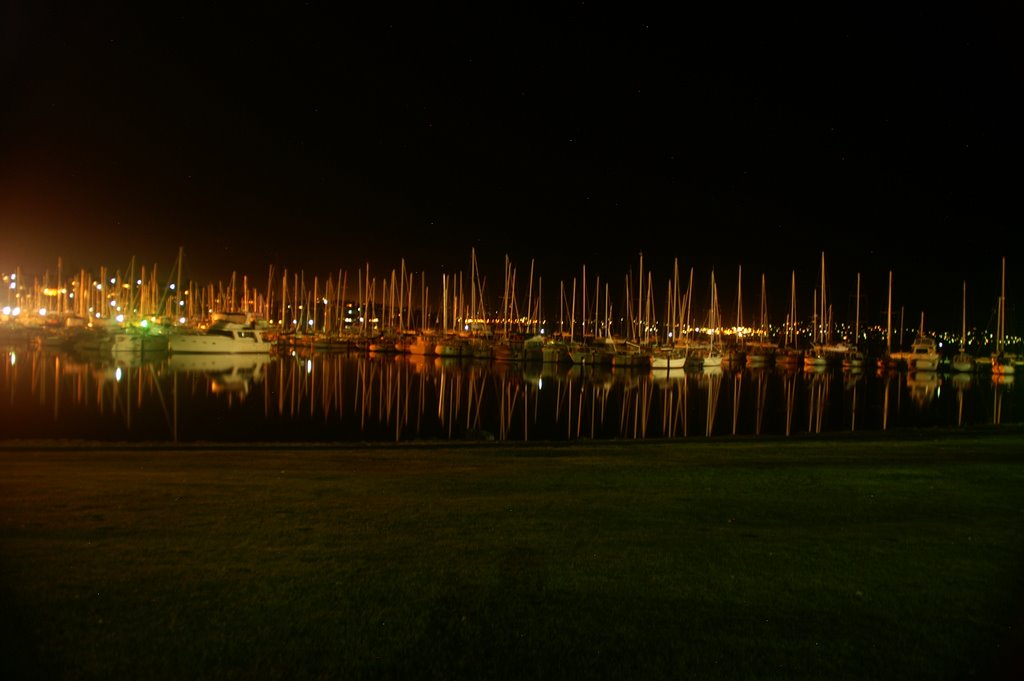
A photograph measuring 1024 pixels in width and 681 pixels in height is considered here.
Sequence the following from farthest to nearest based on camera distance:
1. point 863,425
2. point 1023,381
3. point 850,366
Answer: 1. point 850,366
2. point 1023,381
3. point 863,425

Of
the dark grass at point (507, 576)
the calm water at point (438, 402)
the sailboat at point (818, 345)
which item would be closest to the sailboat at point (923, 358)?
the sailboat at point (818, 345)

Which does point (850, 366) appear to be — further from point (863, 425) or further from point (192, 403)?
point (192, 403)

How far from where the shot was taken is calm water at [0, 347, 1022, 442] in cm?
3206

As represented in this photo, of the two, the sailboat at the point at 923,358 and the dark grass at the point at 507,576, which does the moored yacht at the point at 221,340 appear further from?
the dark grass at the point at 507,576

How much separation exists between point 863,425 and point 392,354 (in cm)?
6747

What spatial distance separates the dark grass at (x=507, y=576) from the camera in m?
6.12

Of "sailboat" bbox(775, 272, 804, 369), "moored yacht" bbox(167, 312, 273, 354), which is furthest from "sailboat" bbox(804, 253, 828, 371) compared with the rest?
"moored yacht" bbox(167, 312, 273, 354)

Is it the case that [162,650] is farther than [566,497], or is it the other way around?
[566,497]

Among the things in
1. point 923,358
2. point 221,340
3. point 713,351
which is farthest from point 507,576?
point 923,358

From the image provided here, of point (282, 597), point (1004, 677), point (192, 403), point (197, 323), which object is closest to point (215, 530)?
point (282, 597)

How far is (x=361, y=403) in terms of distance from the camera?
→ 42.4m

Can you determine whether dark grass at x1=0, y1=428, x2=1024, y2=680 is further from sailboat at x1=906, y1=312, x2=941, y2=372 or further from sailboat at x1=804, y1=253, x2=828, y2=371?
sailboat at x1=906, y1=312, x2=941, y2=372

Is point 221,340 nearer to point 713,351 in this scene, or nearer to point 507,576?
point 713,351

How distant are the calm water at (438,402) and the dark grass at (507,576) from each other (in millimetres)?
16135
